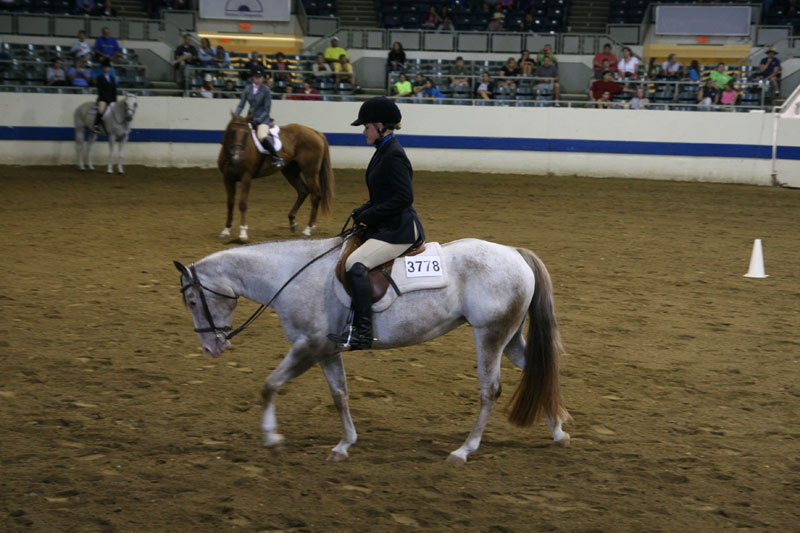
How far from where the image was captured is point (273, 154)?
13078 mm

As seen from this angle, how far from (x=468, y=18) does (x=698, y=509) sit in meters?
28.6

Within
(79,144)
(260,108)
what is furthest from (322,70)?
(260,108)

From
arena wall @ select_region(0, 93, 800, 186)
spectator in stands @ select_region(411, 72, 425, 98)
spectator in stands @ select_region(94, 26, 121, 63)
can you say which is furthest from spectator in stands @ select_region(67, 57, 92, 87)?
spectator in stands @ select_region(411, 72, 425, 98)

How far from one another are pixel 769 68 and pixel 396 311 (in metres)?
23.1

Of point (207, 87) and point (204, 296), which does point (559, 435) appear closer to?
point (204, 296)

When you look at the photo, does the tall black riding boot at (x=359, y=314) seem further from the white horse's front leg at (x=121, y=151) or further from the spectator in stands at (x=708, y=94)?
the spectator in stands at (x=708, y=94)

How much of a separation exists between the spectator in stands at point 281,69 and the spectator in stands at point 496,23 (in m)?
9.12

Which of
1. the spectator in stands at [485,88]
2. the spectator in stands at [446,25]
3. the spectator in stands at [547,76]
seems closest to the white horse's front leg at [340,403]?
the spectator in stands at [485,88]

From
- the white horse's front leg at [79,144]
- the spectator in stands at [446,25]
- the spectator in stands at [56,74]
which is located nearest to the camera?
the white horse's front leg at [79,144]

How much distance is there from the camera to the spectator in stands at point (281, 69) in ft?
74.9

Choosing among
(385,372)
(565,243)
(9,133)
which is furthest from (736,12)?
(385,372)

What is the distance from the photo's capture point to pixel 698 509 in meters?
4.52

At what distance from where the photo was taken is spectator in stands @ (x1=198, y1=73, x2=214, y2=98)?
71.5ft

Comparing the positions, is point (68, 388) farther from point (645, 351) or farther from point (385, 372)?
point (645, 351)
